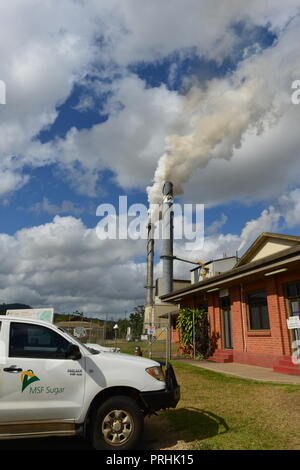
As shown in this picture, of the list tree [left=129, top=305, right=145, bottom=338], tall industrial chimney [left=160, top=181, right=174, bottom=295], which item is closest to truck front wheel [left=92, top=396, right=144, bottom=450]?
tall industrial chimney [left=160, top=181, right=174, bottom=295]

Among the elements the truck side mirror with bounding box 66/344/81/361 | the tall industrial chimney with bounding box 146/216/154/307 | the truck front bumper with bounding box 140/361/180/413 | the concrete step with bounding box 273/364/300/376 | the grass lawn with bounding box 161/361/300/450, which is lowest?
the grass lawn with bounding box 161/361/300/450

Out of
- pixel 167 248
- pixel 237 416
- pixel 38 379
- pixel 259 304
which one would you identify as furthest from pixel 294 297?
pixel 167 248

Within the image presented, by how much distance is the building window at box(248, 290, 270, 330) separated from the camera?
547 inches

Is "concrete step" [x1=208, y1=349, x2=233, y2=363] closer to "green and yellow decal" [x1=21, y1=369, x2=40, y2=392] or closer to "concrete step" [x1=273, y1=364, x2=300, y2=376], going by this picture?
"concrete step" [x1=273, y1=364, x2=300, y2=376]

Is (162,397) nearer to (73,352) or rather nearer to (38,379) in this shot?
(73,352)

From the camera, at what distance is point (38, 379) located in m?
4.45

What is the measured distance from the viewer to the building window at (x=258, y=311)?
1391 centimetres

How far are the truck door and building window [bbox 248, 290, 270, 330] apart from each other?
35.6ft

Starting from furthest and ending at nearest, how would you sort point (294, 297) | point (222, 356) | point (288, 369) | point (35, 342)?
point (222, 356) < point (294, 297) < point (288, 369) < point (35, 342)

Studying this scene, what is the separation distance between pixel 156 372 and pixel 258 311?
10.4 metres

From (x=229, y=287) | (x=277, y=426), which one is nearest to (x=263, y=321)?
(x=229, y=287)
